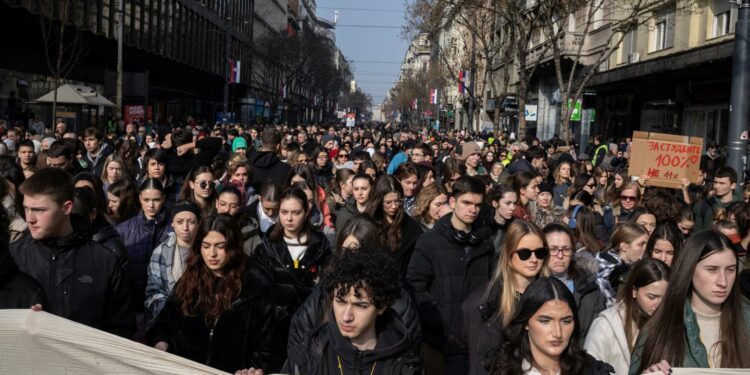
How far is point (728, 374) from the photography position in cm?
355

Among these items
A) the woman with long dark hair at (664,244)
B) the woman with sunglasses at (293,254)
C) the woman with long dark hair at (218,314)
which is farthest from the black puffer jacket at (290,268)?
the woman with long dark hair at (664,244)

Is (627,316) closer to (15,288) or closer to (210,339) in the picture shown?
(210,339)

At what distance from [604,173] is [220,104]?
56.6 metres

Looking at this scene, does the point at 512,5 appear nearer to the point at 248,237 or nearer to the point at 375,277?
the point at 248,237

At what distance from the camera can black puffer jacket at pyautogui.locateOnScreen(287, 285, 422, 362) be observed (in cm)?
423

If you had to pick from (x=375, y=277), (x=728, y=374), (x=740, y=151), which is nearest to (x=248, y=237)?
(x=375, y=277)

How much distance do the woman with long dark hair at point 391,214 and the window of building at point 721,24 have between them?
20.8 meters

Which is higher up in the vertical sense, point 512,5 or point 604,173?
point 512,5

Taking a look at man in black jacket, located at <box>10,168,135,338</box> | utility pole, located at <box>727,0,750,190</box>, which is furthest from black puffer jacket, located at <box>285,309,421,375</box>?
utility pole, located at <box>727,0,750,190</box>

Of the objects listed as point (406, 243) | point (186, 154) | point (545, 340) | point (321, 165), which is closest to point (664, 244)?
point (406, 243)

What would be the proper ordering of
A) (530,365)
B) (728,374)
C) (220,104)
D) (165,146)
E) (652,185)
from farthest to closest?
(220,104) < (652,185) < (165,146) < (530,365) < (728,374)

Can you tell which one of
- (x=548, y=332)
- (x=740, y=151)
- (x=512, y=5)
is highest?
(x=512, y=5)

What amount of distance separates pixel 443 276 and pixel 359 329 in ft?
6.28

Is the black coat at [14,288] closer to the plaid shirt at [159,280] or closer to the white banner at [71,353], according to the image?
the white banner at [71,353]
